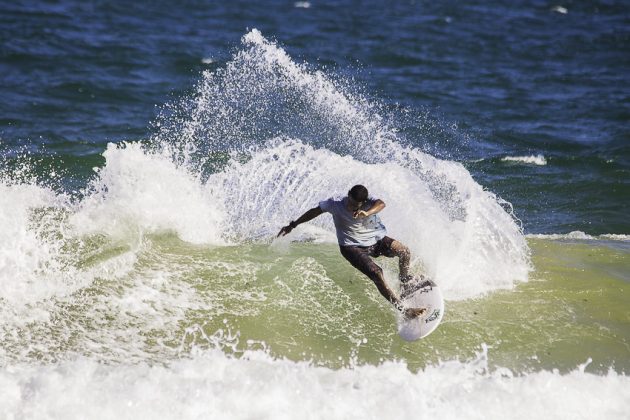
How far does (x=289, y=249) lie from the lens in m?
10.4

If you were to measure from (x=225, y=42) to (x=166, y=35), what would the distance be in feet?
7.13

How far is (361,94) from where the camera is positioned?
21.1m

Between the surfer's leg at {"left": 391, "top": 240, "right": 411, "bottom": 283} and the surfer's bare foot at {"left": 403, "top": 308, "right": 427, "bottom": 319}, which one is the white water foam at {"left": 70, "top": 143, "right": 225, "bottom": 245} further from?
the surfer's bare foot at {"left": 403, "top": 308, "right": 427, "bottom": 319}

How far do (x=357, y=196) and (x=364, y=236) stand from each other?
603 millimetres

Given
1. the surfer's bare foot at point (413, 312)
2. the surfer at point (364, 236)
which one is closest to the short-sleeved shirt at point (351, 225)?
the surfer at point (364, 236)

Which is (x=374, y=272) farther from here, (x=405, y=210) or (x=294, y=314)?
(x=405, y=210)

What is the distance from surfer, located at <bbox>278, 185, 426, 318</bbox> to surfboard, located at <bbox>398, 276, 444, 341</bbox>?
0.41ft

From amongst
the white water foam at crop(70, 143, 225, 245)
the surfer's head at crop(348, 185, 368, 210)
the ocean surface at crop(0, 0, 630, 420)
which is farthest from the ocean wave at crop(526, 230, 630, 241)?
the white water foam at crop(70, 143, 225, 245)

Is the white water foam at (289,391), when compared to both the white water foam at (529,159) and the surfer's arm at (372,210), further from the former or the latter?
the white water foam at (529,159)

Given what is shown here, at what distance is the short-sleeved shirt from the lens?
8711 millimetres

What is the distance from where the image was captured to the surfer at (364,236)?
8453 millimetres

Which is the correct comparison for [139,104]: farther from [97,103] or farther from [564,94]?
[564,94]

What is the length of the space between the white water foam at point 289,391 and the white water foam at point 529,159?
9.62 m

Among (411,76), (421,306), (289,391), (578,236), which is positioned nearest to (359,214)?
(421,306)
